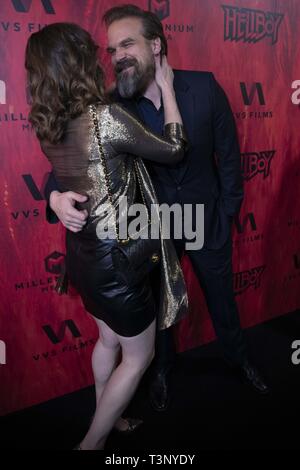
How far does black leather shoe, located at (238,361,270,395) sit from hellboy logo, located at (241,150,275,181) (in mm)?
1047

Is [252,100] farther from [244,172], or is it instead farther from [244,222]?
[244,222]

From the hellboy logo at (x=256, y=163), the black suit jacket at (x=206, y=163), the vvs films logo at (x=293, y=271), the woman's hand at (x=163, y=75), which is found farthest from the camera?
the vvs films logo at (x=293, y=271)

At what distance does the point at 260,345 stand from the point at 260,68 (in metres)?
1.62

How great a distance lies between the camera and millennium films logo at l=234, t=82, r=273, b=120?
2262 mm

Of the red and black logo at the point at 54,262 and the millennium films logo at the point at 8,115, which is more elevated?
the millennium films logo at the point at 8,115

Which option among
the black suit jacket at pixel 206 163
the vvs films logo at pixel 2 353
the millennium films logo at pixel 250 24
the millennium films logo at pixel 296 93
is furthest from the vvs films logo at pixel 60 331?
the millennium films logo at pixel 296 93

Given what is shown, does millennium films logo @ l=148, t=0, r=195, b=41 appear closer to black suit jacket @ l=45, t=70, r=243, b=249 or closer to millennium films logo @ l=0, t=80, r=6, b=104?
black suit jacket @ l=45, t=70, r=243, b=249

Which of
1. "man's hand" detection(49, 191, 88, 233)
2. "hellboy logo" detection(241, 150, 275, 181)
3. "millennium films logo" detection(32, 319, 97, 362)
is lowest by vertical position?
"millennium films logo" detection(32, 319, 97, 362)

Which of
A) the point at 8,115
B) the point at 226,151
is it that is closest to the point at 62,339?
the point at 8,115

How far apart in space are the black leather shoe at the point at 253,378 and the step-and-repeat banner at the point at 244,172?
46 cm

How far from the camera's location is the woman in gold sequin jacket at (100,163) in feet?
3.77

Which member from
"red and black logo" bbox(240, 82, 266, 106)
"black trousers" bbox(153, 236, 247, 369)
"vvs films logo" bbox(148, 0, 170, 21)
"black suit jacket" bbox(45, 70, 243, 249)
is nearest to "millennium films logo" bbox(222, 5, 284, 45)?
"red and black logo" bbox(240, 82, 266, 106)

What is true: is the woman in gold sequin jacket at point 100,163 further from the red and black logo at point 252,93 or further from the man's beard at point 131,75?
the red and black logo at point 252,93

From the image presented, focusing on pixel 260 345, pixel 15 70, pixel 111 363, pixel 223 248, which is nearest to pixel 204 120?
pixel 223 248
